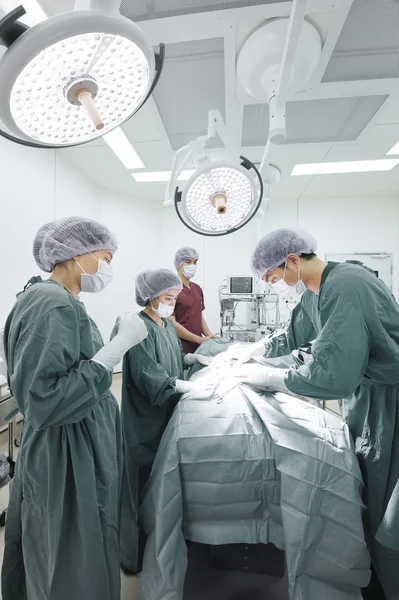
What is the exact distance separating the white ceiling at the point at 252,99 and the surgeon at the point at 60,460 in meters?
1.37

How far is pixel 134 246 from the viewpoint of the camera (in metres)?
4.51

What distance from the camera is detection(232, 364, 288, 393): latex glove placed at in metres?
1.40

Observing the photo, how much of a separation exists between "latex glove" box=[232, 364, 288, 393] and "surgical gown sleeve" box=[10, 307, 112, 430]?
77 centimetres

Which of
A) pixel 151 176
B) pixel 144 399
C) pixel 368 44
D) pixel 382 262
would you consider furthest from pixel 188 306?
pixel 382 262

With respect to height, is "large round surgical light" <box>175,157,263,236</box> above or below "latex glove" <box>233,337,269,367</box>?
above

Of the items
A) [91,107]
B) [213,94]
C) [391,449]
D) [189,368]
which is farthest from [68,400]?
[213,94]

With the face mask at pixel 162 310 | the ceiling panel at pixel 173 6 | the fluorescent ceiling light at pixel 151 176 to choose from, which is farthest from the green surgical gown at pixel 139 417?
the fluorescent ceiling light at pixel 151 176

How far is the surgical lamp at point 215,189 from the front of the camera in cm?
84

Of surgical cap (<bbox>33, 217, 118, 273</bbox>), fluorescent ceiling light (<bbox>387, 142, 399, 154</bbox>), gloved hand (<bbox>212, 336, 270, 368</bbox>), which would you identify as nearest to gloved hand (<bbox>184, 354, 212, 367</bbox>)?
gloved hand (<bbox>212, 336, 270, 368</bbox>)

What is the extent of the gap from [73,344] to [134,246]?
3.76 meters

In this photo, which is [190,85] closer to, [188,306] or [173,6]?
[173,6]

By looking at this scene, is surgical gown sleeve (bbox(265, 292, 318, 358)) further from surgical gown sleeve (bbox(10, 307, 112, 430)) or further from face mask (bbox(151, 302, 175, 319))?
surgical gown sleeve (bbox(10, 307, 112, 430))

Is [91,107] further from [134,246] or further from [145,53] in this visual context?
[134,246]

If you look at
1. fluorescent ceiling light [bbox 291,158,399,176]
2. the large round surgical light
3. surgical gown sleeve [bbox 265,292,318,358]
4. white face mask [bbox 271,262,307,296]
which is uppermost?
fluorescent ceiling light [bbox 291,158,399,176]
